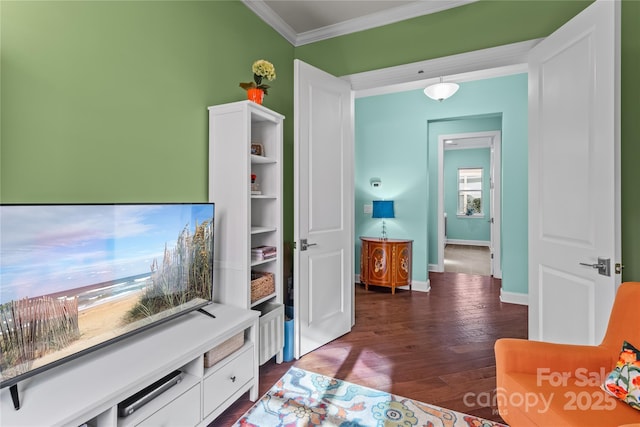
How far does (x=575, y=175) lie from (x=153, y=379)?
98.3 inches

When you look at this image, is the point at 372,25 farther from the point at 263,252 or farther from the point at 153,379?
the point at 153,379

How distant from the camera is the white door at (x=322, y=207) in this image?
2420mm

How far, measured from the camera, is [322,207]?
104 inches

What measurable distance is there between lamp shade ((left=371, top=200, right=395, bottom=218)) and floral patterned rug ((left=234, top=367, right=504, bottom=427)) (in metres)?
2.65

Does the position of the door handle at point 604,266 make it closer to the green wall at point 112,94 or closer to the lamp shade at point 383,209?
the green wall at point 112,94

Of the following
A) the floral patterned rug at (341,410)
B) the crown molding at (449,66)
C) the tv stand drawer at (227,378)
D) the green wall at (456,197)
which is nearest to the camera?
the tv stand drawer at (227,378)

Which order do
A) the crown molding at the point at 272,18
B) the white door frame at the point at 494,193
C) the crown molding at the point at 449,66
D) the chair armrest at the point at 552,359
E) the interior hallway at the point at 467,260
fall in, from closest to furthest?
the chair armrest at the point at 552,359
the crown molding at the point at 449,66
the crown molding at the point at 272,18
the white door frame at the point at 494,193
the interior hallway at the point at 467,260

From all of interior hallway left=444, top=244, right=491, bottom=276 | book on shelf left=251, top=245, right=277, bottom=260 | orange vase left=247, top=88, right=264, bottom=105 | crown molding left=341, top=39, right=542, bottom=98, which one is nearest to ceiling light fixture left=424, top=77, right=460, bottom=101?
crown molding left=341, top=39, right=542, bottom=98

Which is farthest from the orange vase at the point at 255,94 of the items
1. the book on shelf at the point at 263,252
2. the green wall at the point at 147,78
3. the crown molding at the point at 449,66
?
the crown molding at the point at 449,66

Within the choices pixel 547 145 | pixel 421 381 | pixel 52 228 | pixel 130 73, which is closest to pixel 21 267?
pixel 52 228

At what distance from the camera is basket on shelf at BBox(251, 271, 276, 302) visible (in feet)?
6.97

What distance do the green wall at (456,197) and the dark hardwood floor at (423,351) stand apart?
5107mm

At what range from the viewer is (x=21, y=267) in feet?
3.53

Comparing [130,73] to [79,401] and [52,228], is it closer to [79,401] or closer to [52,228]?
[52,228]
